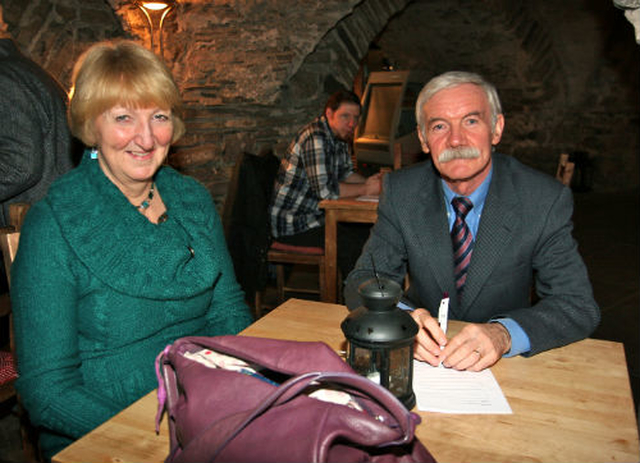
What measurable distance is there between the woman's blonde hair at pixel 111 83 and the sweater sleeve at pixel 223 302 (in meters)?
0.46

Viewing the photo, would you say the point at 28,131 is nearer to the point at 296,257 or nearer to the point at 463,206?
the point at 463,206

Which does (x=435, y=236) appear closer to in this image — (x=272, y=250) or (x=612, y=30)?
(x=272, y=250)

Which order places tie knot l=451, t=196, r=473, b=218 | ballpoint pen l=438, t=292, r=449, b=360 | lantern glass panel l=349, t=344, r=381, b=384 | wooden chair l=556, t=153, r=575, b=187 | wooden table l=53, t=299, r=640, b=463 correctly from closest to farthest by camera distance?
wooden table l=53, t=299, r=640, b=463
lantern glass panel l=349, t=344, r=381, b=384
ballpoint pen l=438, t=292, r=449, b=360
tie knot l=451, t=196, r=473, b=218
wooden chair l=556, t=153, r=575, b=187

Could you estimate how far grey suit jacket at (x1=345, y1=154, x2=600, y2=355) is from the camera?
1.68m

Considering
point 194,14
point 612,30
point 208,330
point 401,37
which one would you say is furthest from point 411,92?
point 208,330

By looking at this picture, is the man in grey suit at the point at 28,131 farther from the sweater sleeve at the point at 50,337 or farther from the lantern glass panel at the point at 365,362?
the lantern glass panel at the point at 365,362

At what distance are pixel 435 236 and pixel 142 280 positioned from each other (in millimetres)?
963

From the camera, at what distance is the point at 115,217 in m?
1.55

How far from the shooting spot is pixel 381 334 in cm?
104

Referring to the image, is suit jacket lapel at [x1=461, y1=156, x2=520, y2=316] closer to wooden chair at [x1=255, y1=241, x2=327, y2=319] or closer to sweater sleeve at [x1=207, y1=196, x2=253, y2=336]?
sweater sleeve at [x1=207, y1=196, x2=253, y2=336]

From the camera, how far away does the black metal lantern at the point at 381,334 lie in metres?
1.04

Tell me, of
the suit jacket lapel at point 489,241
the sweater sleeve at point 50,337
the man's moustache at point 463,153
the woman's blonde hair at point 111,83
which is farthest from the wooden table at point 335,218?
the sweater sleeve at point 50,337

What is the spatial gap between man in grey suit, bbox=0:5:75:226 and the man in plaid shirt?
185cm

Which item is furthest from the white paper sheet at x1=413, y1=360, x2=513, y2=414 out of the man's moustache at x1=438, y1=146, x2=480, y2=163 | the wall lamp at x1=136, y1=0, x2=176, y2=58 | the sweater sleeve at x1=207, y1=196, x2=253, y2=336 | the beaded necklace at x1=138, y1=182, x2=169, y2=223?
the wall lamp at x1=136, y1=0, x2=176, y2=58
